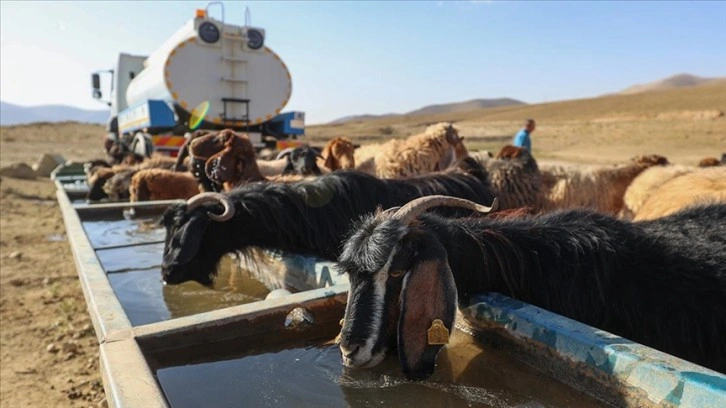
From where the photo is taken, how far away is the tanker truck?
41.4 feet

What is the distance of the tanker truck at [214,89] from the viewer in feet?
41.4

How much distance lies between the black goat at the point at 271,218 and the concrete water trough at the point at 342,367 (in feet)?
3.62

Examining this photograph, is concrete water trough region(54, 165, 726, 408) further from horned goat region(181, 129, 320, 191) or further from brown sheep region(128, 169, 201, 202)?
brown sheep region(128, 169, 201, 202)

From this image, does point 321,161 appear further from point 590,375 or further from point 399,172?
point 590,375

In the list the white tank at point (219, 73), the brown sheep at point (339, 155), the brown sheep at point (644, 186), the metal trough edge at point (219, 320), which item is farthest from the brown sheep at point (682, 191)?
the white tank at point (219, 73)

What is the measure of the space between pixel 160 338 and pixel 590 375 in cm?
198

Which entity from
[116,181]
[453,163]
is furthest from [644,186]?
[116,181]

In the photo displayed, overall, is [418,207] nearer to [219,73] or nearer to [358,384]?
[358,384]

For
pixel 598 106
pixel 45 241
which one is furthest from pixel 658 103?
pixel 45 241

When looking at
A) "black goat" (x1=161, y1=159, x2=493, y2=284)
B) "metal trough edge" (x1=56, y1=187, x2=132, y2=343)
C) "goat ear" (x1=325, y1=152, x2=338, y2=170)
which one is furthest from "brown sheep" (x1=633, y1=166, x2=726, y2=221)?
"metal trough edge" (x1=56, y1=187, x2=132, y2=343)

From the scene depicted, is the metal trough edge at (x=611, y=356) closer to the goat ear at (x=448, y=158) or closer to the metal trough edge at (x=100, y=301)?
the metal trough edge at (x=100, y=301)

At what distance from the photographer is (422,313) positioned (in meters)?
2.45

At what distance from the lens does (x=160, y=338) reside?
2705 mm

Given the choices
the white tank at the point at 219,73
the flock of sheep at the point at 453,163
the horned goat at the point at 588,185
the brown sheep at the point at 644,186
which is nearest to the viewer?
the flock of sheep at the point at 453,163
